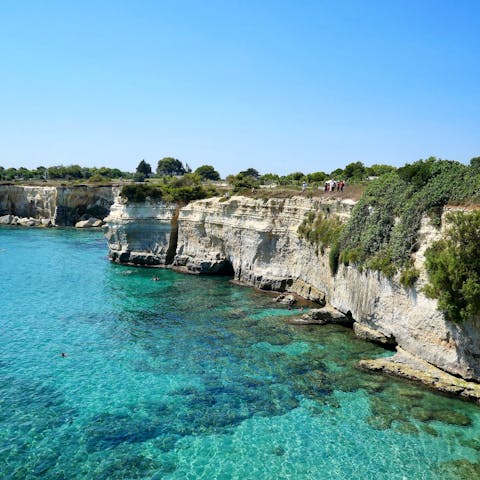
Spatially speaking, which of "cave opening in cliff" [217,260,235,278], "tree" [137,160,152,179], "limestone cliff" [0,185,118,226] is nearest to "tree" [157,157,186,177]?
"tree" [137,160,152,179]

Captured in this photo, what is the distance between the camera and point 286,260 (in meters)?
38.0

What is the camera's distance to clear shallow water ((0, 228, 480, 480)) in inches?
573

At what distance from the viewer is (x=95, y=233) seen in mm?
73500

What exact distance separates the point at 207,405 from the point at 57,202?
240 feet

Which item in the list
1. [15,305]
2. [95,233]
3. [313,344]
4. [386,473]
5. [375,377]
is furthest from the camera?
[95,233]

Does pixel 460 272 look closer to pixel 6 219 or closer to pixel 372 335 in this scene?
pixel 372 335

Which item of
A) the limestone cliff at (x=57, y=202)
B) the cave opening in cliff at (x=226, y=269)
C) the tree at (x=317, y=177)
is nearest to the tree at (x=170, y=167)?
the limestone cliff at (x=57, y=202)

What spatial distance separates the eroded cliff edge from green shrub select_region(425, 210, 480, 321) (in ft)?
2.78

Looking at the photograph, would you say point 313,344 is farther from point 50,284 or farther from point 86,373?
point 50,284

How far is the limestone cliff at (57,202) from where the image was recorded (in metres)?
82.4

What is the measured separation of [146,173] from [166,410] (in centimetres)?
10861

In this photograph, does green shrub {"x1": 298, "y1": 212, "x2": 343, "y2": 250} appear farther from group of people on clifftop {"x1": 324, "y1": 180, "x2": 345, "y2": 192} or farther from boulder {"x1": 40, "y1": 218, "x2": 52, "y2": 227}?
boulder {"x1": 40, "y1": 218, "x2": 52, "y2": 227}

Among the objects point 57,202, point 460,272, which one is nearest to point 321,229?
point 460,272

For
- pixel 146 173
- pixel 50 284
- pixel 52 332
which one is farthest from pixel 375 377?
pixel 146 173
